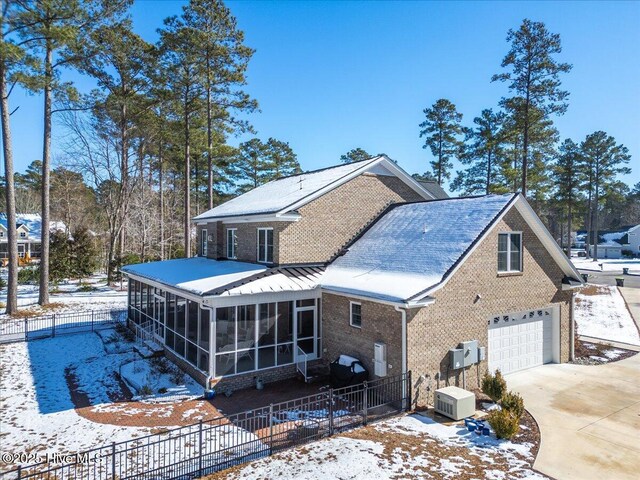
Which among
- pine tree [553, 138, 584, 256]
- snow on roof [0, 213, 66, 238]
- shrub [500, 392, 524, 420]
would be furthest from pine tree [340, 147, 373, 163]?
shrub [500, 392, 524, 420]

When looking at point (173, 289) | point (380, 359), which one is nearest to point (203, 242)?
point (173, 289)

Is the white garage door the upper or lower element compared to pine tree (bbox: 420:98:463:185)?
lower

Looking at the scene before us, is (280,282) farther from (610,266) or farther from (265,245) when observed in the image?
(610,266)

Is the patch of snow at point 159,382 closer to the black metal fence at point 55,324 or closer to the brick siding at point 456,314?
the brick siding at point 456,314

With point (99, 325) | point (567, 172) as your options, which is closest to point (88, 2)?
point (99, 325)

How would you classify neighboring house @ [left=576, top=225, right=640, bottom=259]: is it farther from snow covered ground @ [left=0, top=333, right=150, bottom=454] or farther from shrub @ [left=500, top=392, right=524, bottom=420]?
snow covered ground @ [left=0, top=333, right=150, bottom=454]

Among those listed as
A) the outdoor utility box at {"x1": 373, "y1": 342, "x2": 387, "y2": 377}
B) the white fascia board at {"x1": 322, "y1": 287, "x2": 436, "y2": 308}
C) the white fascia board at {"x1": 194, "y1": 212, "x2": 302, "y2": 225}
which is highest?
the white fascia board at {"x1": 194, "y1": 212, "x2": 302, "y2": 225}
